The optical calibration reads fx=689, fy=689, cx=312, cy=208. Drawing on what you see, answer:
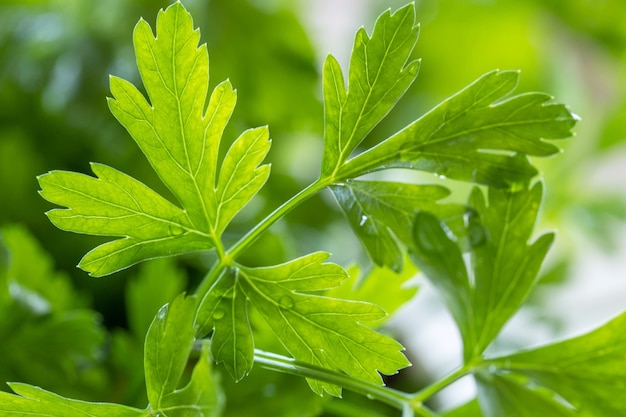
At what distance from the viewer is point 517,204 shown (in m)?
0.49

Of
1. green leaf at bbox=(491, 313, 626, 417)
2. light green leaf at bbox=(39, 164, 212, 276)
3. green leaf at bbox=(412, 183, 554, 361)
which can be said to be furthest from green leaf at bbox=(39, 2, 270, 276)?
green leaf at bbox=(491, 313, 626, 417)

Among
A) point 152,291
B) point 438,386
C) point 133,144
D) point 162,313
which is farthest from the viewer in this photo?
point 133,144

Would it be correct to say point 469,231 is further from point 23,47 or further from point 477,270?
point 23,47

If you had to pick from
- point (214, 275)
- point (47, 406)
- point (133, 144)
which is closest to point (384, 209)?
point (214, 275)

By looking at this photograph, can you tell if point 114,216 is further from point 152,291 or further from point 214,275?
point 152,291

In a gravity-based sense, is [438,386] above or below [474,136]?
below

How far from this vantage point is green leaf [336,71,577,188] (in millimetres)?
439

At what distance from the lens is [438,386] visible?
1.63 feet

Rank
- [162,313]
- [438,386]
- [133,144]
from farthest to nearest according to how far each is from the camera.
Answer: [133,144] → [438,386] → [162,313]

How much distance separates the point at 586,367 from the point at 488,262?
0.34 ft

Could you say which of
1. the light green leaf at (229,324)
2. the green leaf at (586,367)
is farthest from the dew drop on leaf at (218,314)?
the green leaf at (586,367)

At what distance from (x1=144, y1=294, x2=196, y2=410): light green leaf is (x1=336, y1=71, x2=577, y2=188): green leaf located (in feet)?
0.47

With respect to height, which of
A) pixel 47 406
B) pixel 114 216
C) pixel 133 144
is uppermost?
pixel 133 144

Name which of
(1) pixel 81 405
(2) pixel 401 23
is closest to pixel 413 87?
(2) pixel 401 23
